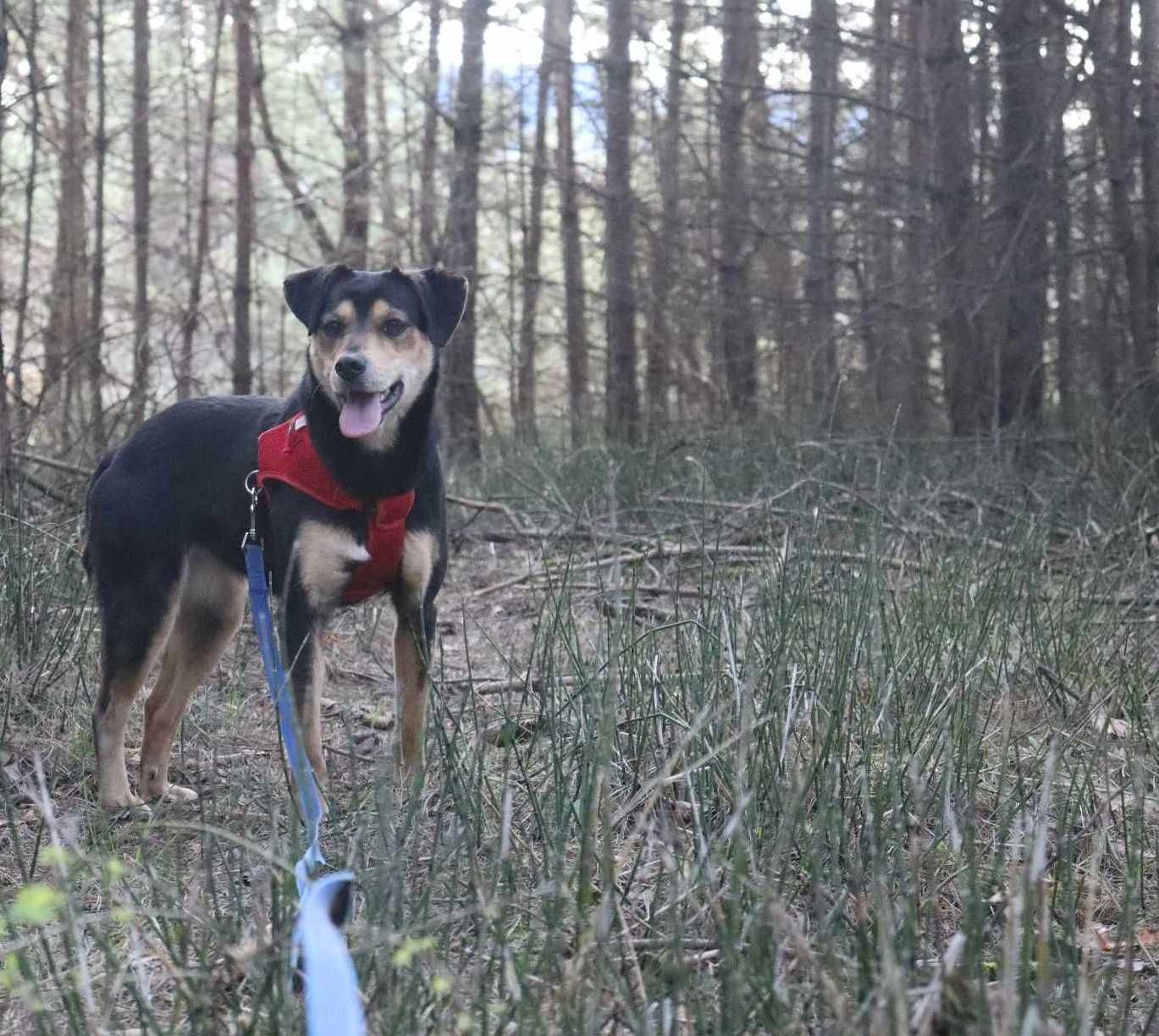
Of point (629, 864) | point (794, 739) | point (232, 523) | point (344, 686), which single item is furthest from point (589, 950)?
point (344, 686)

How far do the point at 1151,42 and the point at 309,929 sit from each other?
7.97 m

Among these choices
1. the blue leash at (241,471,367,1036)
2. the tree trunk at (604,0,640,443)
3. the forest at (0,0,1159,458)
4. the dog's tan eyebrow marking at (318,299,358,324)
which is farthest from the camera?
the tree trunk at (604,0,640,443)

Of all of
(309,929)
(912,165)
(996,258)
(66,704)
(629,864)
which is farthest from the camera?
(912,165)

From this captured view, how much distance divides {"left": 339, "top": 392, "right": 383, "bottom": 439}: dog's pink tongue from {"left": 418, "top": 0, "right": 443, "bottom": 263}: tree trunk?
9.26 m

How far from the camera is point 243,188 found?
44.7ft

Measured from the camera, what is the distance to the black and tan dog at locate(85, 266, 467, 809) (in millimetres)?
3883

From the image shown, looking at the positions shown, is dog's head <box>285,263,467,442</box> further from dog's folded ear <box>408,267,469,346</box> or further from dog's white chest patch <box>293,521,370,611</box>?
dog's white chest patch <box>293,521,370,611</box>

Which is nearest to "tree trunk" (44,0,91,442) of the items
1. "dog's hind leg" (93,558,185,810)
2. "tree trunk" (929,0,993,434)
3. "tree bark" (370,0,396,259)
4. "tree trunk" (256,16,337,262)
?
"tree trunk" (256,16,337,262)

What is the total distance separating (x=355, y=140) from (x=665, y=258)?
599 cm

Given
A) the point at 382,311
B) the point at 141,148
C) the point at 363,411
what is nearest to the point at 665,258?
the point at 141,148

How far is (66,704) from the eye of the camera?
14.5 feet

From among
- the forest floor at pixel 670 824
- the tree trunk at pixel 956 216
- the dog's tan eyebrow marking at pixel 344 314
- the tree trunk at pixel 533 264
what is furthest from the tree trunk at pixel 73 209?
the dog's tan eyebrow marking at pixel 344 314

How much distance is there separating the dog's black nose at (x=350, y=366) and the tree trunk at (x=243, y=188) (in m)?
9.36

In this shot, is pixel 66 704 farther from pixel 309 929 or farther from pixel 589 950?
pixel 309 929
